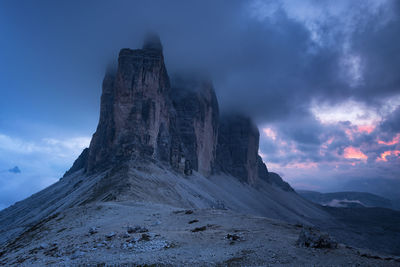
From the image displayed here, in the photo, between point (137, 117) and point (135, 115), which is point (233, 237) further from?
point (135, 115)

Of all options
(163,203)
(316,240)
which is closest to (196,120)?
(163,203)

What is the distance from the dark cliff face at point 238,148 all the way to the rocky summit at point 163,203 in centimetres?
43

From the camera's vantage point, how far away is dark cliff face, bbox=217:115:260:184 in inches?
4099

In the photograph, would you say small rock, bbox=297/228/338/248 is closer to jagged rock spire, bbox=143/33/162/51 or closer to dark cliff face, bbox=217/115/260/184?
jagged rock spire, bbox=143/33/162/51

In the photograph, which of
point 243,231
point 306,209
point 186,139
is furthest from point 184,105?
point 243,231

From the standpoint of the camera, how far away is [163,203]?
31219 mm

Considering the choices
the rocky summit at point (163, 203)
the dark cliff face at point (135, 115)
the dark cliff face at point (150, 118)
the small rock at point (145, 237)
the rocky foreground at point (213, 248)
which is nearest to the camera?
the rocky foreground at point (213, 248)

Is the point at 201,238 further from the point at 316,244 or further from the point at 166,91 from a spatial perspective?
the point at 166,91

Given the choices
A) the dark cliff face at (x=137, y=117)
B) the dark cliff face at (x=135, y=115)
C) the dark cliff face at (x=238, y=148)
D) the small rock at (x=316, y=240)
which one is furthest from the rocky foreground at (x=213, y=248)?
the dark cliff face at (x=238, y=148)

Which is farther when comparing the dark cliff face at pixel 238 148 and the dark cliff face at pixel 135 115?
the dark cliff face at pixel 238 148

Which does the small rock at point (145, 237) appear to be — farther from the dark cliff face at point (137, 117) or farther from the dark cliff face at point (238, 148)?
the dark cliff face at point (238, 148)

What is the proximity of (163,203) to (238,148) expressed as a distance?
81.0 metres

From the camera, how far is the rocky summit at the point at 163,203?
29.7ft

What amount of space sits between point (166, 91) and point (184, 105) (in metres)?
17.0
